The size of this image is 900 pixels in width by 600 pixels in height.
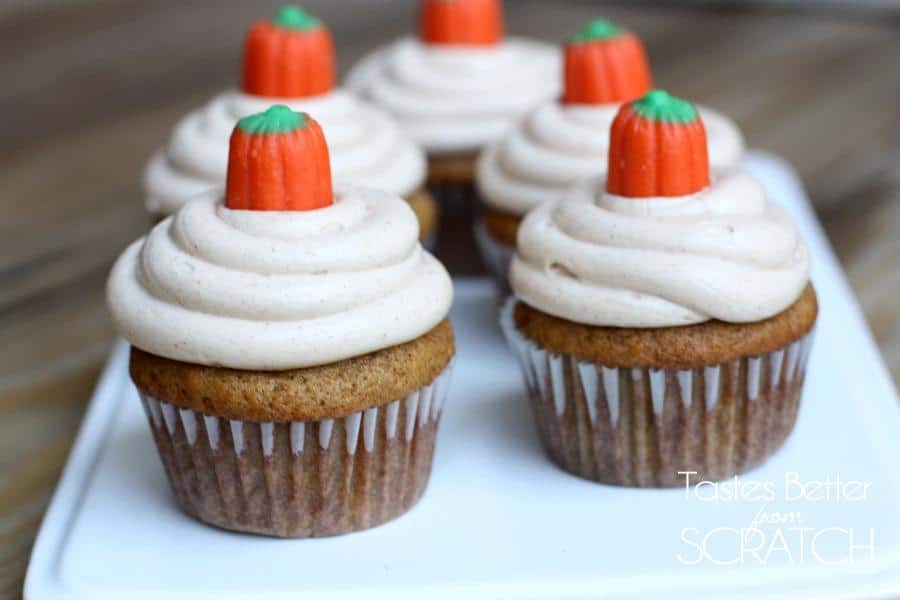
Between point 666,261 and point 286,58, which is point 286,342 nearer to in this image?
point 666,261

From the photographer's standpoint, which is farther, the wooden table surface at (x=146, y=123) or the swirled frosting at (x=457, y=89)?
the swirled frosting at (x=457, y=89)

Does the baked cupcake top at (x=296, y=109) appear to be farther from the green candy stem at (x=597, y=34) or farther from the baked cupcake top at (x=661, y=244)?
the baked cupcake top at (x=661, y=244)

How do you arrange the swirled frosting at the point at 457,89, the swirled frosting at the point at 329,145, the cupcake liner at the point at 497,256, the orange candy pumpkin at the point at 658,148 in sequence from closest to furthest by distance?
the orange candy pumpkin at the point at 658,148 < the swirled frosting at the point at 329,145 < the cupcake liner at the point at 497,256 < the swirled frosting at the point at 457,89

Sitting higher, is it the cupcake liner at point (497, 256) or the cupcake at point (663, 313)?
the cupcake at point (663, 313)

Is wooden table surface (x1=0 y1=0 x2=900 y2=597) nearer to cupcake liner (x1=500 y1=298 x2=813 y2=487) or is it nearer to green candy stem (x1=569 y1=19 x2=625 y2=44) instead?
cupcake liner (x1=500 y1=298 x2=813 y2=487)

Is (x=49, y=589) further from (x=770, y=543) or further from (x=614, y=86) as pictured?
(x=614, y=86)

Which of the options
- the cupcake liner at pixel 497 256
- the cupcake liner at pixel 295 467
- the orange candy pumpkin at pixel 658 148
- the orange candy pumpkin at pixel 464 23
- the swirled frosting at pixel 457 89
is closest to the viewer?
the cupcake liner at pixel 295 467

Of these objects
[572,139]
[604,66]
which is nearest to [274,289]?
[572,139]

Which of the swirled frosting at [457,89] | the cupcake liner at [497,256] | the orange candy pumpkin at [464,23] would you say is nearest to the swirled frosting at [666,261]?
the cupcake liner at [497,256]
